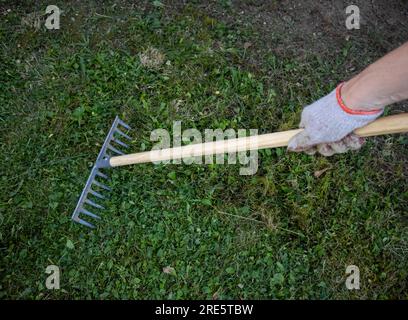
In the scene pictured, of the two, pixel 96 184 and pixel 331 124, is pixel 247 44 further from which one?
pixel 96 184

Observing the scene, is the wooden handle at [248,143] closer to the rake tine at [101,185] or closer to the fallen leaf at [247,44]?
the rake tine at [101,185]

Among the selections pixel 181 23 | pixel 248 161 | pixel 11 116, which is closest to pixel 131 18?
pixel 181 23

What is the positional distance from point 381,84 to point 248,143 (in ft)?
3.02

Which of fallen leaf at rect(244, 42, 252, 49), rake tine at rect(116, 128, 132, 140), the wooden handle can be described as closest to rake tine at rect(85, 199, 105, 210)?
the wooden handle

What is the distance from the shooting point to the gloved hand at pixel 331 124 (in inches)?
93.2

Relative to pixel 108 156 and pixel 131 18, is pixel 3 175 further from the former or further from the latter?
pixel 131 18

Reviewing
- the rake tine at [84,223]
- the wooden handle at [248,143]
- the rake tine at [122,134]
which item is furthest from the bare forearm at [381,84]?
the rake tine at [84,223]

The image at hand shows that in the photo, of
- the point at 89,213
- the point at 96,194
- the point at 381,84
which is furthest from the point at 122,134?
the point at 381,84

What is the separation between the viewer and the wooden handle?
2.40 m

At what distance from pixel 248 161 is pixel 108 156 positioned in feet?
3.79

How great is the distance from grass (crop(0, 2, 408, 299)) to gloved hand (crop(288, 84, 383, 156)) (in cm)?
80

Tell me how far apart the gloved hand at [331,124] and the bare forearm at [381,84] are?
56mm
